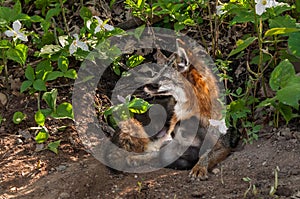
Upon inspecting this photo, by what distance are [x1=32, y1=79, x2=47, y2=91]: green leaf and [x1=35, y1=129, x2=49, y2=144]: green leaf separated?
349 millimetres

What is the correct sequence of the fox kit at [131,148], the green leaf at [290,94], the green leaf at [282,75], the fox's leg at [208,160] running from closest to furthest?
the green leaf at [290,94] < the green leaf at [282,75] < the fox's leg at [208,160] < the fox kit at [131,148]

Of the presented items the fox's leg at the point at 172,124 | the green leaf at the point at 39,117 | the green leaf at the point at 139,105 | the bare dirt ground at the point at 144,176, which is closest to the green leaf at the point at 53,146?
the bare dirt ground at the point at 144,176

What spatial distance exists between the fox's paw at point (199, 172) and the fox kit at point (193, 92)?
275 mm

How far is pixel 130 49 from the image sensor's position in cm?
558

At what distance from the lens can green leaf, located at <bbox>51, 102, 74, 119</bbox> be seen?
4.58m

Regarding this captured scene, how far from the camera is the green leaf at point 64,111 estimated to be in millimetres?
4582

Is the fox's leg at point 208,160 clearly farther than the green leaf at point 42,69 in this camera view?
No

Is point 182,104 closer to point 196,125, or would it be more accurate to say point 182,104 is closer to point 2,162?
point 196,125

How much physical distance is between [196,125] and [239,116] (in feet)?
1.61

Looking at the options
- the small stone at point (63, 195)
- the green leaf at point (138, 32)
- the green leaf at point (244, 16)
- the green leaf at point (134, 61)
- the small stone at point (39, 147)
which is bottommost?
the small stone at point (63, 195)

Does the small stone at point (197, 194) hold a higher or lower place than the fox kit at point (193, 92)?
lower

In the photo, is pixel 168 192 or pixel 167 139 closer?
pixel 168 192

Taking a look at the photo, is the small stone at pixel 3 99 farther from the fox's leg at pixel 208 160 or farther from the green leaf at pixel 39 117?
the fox's leg at pixel 208 160

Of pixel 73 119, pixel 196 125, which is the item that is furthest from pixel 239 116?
pixel 73 119
